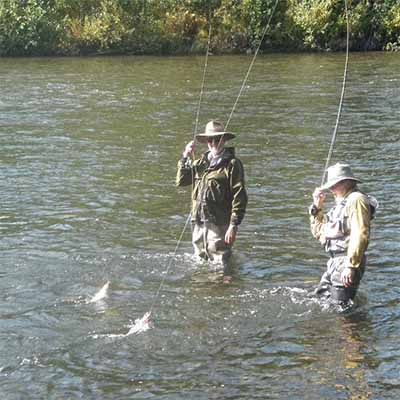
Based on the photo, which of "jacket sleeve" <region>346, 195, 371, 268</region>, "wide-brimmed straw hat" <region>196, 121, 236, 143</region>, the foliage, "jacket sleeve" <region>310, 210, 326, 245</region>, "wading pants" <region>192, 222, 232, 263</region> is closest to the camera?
"jacket sleeve" <region>346, 195, 371, 268</region>

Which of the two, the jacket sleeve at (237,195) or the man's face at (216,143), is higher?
the man's face at (216,143)

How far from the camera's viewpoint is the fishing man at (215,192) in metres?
9.41

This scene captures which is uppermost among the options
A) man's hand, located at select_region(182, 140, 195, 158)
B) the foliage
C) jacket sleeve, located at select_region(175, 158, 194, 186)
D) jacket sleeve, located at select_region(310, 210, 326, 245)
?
the foliage

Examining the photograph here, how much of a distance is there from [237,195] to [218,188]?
25cm

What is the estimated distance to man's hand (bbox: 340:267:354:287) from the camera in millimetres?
7785

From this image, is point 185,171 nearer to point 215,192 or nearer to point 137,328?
point 215,192

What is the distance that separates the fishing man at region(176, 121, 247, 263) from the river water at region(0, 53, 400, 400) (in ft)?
1.22

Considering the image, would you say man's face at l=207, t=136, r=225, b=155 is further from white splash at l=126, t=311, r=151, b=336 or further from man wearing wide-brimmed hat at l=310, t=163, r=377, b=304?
white splash at l=126, t=311, r=151, b=336

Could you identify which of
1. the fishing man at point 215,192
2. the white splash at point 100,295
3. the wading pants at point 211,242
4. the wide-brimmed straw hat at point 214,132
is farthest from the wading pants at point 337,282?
the white splash at point 100,295

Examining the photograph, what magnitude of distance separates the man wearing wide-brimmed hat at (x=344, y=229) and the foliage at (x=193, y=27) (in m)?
32.3

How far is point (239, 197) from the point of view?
9398 millimetres

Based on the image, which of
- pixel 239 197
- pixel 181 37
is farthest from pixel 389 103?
pixel 181 37

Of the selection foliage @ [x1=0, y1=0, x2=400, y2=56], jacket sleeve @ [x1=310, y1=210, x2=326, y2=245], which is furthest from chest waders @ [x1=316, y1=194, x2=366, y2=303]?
foliage @ [x1=0, y1=0, x2=400, y2=56]

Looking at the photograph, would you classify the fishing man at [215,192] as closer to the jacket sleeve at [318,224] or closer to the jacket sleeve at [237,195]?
the jacket sleeve at [237,195]
